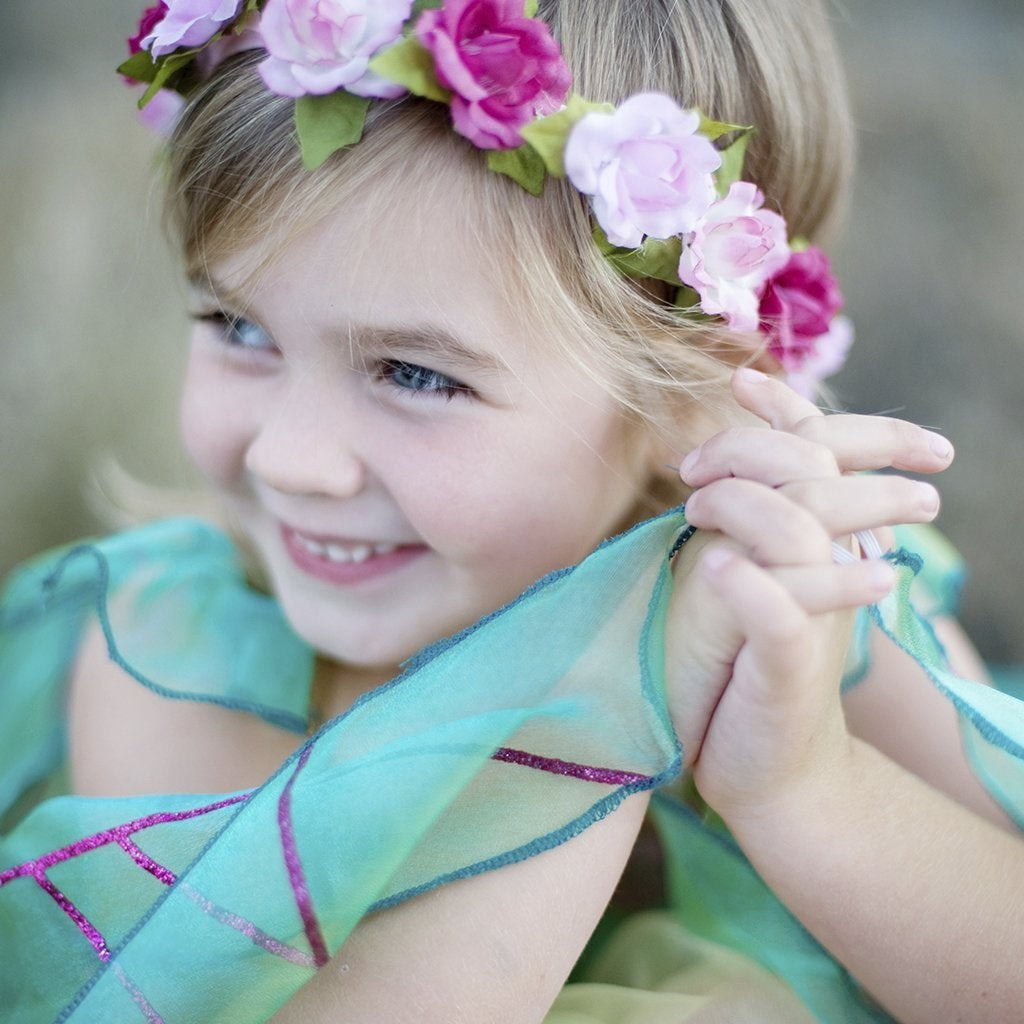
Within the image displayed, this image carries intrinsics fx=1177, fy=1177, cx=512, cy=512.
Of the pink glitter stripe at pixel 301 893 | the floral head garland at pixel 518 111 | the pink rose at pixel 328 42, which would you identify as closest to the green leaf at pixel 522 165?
the floral head garland at pixel 518 111

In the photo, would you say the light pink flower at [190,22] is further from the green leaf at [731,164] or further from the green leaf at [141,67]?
the green leaf at [731,164]

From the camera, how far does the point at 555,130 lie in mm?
986

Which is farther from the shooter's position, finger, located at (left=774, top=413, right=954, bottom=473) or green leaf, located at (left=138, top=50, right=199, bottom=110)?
green leaf, located at (left=138, top=50, right=199, bottom=110)

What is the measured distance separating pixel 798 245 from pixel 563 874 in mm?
772

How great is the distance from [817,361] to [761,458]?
518 mm

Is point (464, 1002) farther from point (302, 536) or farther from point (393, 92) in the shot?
point (393, 92)

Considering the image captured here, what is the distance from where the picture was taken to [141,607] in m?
1.42

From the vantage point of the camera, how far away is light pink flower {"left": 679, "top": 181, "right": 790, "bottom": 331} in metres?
1.08

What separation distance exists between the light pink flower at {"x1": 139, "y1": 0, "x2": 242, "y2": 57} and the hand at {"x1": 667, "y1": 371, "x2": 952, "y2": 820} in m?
0.58

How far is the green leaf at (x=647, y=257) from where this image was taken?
1061 mm

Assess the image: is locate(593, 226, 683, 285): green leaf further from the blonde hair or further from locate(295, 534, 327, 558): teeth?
locate(295, 534, 327, 558): teeth

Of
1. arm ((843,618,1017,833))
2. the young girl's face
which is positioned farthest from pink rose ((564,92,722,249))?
arm ((843,618,1017,833))

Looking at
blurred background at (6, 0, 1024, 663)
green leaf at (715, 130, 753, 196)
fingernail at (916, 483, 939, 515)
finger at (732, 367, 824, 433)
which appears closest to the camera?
fingernail at (916, 483, 939, 515)

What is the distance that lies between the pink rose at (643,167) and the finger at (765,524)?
26 centimetres
